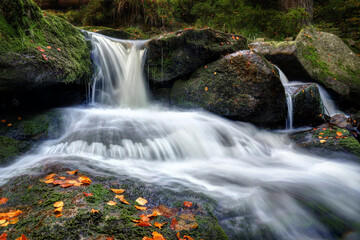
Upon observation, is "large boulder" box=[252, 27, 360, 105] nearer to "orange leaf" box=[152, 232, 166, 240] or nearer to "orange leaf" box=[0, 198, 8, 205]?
"orange leaf" box=[152, 232, 166, 240]

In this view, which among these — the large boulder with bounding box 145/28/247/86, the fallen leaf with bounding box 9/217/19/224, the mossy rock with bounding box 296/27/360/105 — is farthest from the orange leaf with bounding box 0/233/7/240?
the mossy rock with bounding box 296/27/360/105

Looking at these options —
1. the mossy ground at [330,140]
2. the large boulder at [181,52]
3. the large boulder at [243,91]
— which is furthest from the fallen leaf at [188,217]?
the large boulder at [181,52]

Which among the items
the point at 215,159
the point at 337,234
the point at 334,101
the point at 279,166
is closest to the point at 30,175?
the point at 215,159

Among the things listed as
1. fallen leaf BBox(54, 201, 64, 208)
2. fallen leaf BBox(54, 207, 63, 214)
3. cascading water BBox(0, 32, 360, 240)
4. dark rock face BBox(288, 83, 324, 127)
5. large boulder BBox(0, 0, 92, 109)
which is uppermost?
large boulder BBox(0, 0, 92, 109)

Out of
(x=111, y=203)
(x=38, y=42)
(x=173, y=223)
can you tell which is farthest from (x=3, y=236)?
(x=38, y=42)

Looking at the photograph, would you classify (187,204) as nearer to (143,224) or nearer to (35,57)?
(143,224)

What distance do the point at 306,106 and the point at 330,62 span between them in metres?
3.46

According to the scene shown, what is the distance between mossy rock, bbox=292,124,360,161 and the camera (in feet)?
14.6

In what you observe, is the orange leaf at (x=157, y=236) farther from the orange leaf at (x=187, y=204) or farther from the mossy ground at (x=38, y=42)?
the mossy ground at (x=38, y=42)

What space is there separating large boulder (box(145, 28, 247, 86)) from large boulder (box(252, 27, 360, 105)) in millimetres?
2061

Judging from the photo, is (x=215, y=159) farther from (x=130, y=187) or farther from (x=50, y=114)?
(x=50, y=114)

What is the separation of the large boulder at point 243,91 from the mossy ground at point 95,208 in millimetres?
3355

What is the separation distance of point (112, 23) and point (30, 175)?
9801 mm

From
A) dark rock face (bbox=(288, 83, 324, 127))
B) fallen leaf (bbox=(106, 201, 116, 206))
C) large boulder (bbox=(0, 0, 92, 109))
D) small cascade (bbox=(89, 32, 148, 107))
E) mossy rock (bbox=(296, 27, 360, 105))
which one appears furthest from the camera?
mossy rock (bbox=(296, 27, 360, 105))
